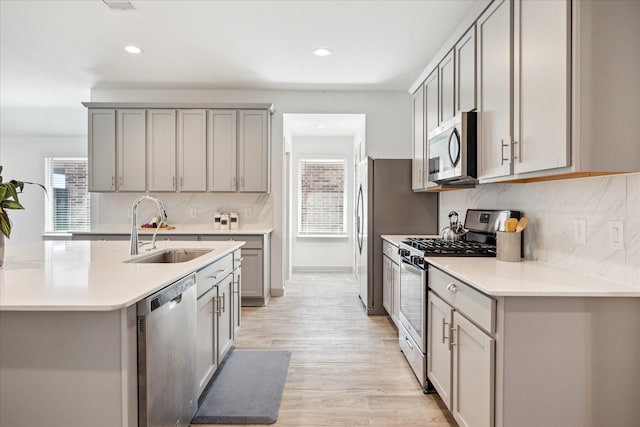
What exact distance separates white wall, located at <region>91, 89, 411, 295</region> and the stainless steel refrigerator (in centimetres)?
Answer: 90

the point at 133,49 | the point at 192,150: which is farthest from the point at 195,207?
the point at 133,49

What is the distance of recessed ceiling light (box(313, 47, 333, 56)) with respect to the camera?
3.66 m

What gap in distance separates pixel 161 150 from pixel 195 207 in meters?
0.83

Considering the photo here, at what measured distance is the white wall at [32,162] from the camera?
624 centimetres

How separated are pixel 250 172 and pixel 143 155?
1.33m

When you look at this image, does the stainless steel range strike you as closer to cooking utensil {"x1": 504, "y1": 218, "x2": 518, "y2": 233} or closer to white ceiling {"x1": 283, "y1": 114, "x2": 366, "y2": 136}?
cooking utensil {"x1": 504, "y1": 218, "x2": 518, "y2": 233}

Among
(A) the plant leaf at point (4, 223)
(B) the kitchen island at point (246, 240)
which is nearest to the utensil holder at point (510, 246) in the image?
(A) the plant leaf at point (4, 223)

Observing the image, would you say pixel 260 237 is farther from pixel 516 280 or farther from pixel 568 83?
pixel 568 83

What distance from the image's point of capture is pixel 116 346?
1367 millimetres

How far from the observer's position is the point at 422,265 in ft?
8.02


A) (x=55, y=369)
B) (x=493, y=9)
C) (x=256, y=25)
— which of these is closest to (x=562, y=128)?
(x=493, y=9)

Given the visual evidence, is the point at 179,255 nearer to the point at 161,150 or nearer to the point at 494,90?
the point at 494,90

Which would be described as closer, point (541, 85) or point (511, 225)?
point (541, 85)

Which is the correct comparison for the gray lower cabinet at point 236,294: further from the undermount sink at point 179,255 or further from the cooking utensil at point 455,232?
the cooking utensil at point 455,232
